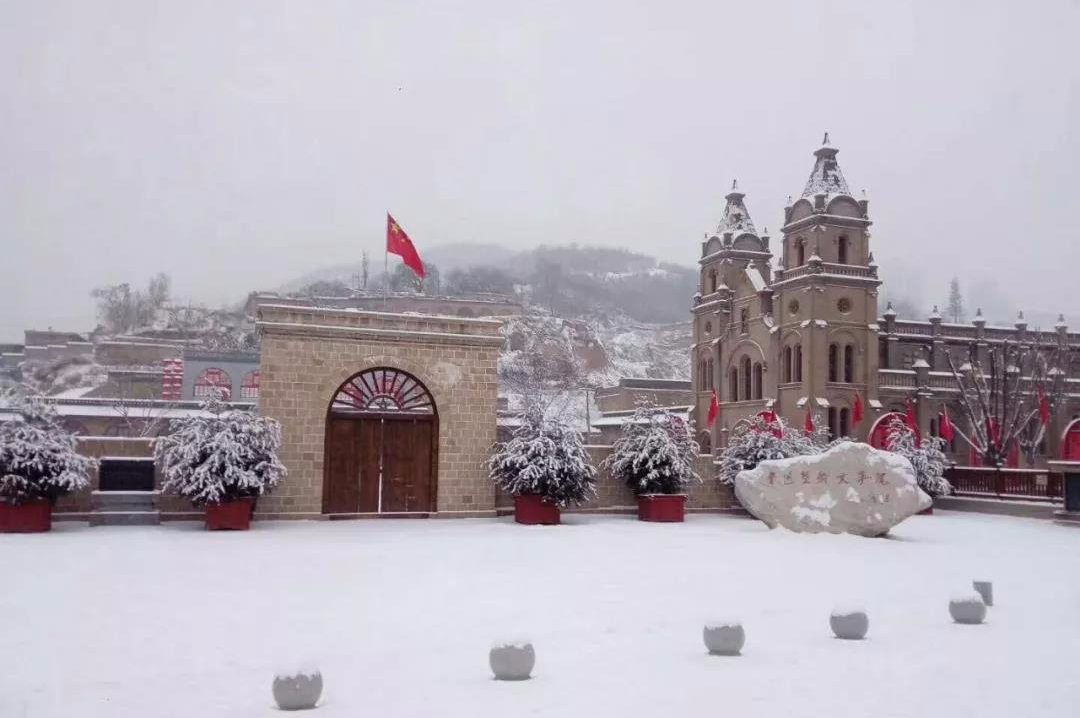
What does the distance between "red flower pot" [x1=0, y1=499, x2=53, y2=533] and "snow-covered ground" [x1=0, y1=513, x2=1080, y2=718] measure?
707 millimetres

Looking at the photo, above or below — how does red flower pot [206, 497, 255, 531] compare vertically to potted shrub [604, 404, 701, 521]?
below

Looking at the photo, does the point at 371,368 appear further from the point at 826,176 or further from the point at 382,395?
the point at 826,176

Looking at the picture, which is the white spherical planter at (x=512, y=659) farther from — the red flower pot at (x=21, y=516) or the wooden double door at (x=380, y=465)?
the wooden double door at (x=380, y=465)

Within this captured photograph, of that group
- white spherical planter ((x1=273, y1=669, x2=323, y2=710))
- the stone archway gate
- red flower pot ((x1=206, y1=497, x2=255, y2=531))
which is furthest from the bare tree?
white spherical planter ((x1=273, y1=669, x2=323, y2=710))

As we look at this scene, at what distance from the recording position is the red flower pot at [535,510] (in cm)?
1736

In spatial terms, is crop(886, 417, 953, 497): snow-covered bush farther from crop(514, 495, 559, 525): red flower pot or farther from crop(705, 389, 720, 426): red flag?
crop(705, 389, 720, 426): red flag

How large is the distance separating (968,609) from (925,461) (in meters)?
15.6

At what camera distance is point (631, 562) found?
1204 cm

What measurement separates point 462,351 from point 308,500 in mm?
4246

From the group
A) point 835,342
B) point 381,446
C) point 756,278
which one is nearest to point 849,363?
point 835,342

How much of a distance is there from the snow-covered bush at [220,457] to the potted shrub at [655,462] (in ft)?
23.2

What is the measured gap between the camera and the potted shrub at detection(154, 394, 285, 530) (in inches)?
598

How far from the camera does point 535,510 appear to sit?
57.0ft

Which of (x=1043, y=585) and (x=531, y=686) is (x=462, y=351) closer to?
(x=1043, y=585)
